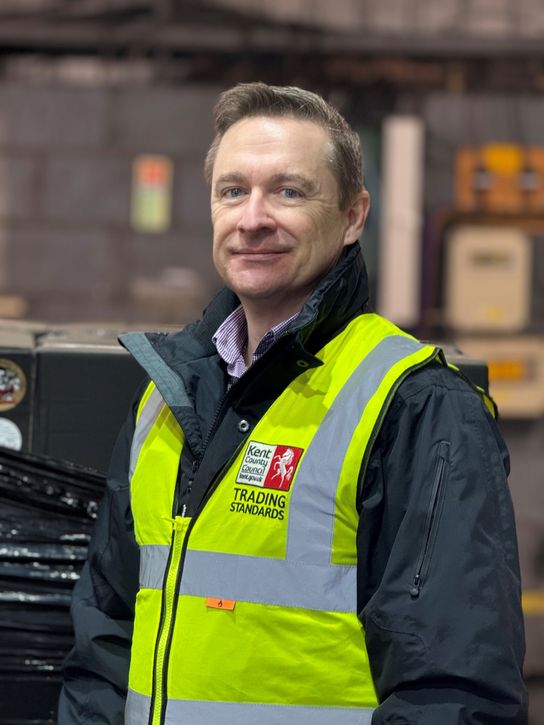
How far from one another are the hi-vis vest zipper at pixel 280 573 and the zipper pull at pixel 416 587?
11 cm

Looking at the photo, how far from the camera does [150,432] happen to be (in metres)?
1.95

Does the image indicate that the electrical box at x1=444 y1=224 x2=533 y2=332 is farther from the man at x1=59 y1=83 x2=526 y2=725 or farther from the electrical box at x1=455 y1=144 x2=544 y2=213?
the man at x1=59 y1=83 x2=526 y2=725

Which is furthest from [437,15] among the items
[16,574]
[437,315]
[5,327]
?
[16,574]

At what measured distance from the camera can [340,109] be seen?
7.27 metres

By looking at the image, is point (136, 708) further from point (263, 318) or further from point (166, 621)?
point (263, 318)

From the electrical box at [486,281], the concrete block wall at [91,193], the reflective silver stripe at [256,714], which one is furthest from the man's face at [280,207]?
the electrical box at [486,281]

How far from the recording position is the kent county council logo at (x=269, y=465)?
5.55 feet

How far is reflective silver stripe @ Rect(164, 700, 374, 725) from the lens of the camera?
5.37 ft

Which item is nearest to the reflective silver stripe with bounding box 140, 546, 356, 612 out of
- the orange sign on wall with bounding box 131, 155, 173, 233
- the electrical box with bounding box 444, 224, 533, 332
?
the orange sign on wall with bounding box 131, 155, 173, 233

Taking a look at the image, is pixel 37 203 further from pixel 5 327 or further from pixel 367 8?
pixel 5 327

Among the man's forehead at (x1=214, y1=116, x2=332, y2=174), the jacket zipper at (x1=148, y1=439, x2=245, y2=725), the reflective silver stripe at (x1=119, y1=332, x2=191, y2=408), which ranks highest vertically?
the man's forehead at (x1=214, y1=116, x2=332, y2=174)

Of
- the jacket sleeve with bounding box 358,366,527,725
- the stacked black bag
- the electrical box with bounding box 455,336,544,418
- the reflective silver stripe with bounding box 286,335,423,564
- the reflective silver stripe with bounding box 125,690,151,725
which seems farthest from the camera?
the electrical box with bounding box 455,336,544,418

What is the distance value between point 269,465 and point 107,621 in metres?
0.47

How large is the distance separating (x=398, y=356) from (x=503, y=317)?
590cm
